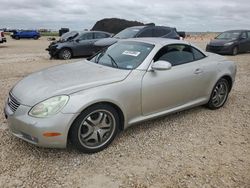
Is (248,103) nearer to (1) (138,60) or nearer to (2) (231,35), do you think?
(1) (138,60)

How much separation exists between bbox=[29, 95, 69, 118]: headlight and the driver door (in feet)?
4.08

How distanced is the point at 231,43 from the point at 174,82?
40.4ft

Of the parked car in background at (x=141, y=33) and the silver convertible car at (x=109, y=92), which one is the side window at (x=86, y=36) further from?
the silver convertible car at (x=109, y=92)

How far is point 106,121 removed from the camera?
381 centimetres

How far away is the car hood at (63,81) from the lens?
3.54 m

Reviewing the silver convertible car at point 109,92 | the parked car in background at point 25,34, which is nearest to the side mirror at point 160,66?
the silver convertible car at point 109,92

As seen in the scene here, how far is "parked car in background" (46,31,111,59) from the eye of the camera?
13914mm

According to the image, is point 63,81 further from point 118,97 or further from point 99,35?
point 99,35

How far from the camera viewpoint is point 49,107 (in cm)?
341

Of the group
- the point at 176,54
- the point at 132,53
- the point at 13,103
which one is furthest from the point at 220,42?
the point at 13,103

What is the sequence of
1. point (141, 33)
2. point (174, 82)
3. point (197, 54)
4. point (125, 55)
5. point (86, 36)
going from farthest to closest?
point (86, 36) → point (141, 33) → point (197, 54) → point (125, 55) → point (174, 82)

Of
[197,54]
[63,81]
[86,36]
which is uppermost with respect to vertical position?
[86,36]

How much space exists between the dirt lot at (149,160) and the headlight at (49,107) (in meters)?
0.63

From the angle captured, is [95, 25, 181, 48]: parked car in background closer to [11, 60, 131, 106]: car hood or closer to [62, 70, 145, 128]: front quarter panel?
[11, 60, 131, 106]: car hood
